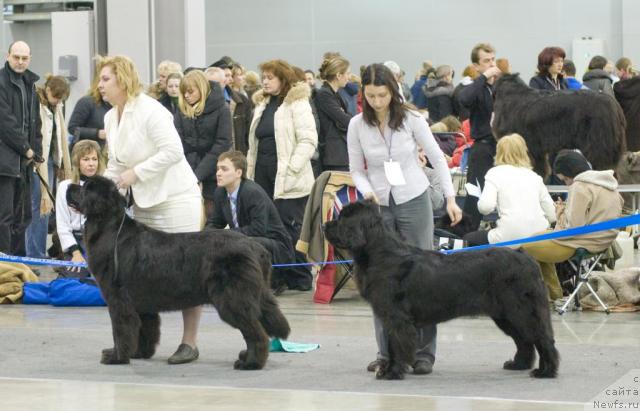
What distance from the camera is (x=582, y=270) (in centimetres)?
779

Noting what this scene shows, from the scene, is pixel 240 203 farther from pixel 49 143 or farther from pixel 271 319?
pixel 49 143

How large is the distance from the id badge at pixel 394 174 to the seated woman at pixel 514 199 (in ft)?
7.87

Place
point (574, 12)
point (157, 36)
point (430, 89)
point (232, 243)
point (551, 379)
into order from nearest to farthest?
point (551, 379), point (232, 243), point (157, 36), point (430, 89), point (574, 12)

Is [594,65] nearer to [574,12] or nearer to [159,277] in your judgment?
[574,12]

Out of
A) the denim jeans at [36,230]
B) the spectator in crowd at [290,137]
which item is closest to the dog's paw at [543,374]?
the spectator in crowd at [290,137]

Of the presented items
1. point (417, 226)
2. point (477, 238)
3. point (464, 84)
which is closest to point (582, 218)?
point (477, 238)

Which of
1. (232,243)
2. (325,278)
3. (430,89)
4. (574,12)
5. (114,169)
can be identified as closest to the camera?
(232,243)

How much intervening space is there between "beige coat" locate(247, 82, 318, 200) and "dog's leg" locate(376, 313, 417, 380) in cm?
377

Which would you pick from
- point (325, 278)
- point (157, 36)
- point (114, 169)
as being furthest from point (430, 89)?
point (114, 169)

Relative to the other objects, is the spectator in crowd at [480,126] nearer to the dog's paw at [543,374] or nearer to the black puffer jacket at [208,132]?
the black puffer jacket at [208,132]

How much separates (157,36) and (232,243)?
8.54m

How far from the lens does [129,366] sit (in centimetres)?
597

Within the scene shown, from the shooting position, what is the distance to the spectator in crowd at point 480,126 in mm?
9531

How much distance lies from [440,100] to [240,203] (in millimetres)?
8802
